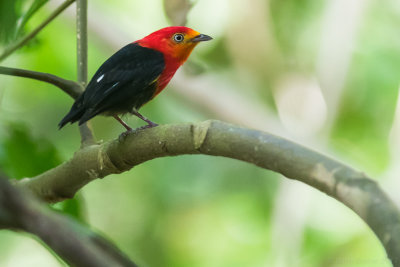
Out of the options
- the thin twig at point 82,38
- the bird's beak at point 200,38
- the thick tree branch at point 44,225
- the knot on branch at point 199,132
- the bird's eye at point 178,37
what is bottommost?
the thick tree branch at point 44,225

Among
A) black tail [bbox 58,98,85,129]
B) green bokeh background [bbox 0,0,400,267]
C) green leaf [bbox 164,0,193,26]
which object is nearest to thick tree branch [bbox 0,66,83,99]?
black tail [bbox 58,98,85,129]

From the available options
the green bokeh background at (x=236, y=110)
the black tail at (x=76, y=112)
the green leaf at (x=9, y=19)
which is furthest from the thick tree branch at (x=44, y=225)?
the green bokeh background at (x=236, y=110)

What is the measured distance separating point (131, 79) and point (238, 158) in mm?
1477

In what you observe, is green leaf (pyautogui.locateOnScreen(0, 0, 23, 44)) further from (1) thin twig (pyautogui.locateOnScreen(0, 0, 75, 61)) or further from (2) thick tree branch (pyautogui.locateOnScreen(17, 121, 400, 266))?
(2) thick tree branch (pyautogui.locateOnScreen(17, 121, 400, 266))

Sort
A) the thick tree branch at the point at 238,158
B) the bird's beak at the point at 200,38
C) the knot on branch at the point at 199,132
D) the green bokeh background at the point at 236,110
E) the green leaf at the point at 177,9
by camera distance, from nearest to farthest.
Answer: the thick tree branch at the point at 238,158
the knot on branch at the point at 199,132
the green leaf at the point at 177,9
the bird's beak at the point at 200,38
the green bokeh background at the point at 236,110

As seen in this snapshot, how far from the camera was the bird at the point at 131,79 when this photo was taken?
2.82 meters

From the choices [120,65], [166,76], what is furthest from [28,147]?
[166,76]

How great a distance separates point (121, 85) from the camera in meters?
3.01

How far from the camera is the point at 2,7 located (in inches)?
87.4

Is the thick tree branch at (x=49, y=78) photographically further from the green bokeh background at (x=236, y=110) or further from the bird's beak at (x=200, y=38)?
the green bokeh background at (x=236, y=110)

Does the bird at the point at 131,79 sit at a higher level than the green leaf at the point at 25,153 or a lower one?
higher

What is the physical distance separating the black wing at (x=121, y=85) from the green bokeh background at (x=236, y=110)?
6.38 feet

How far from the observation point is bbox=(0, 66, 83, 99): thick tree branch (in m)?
2.38

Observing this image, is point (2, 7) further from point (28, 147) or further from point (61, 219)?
point (61, 219)
